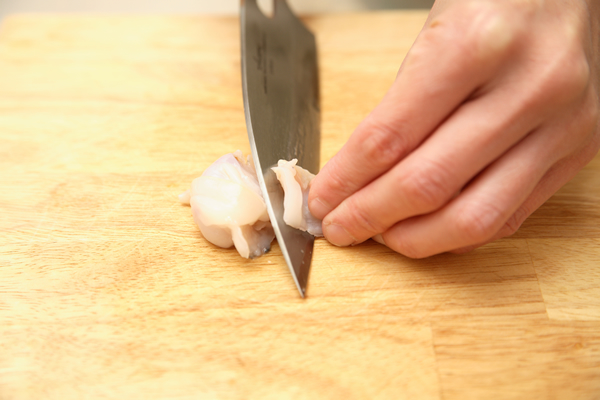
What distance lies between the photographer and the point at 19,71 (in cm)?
213

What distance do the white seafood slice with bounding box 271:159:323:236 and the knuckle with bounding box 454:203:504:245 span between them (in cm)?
47

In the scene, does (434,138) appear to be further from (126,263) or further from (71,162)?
(71,162)

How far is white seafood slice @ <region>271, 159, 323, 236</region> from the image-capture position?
4.58 ft

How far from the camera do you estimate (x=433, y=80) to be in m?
1.10

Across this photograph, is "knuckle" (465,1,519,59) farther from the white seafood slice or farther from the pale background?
the pale background

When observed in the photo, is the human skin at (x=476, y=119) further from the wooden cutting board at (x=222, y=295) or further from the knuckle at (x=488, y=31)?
the wooden cutting board at (x=222, y=295)

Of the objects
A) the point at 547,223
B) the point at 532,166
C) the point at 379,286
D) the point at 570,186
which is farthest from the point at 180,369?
the point at 570,186

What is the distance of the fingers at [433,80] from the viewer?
106 centimetres

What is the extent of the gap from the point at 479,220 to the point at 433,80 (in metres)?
0.38

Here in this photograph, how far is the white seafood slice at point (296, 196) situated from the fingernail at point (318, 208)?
35 millimetres

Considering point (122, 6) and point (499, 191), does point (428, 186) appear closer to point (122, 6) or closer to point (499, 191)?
point (499, 191)

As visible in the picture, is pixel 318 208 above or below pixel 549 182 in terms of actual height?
below

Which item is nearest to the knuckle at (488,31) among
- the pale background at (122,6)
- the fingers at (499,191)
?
the fingers at (499,191)

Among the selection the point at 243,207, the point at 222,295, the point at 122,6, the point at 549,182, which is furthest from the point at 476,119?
the point at 122,6
